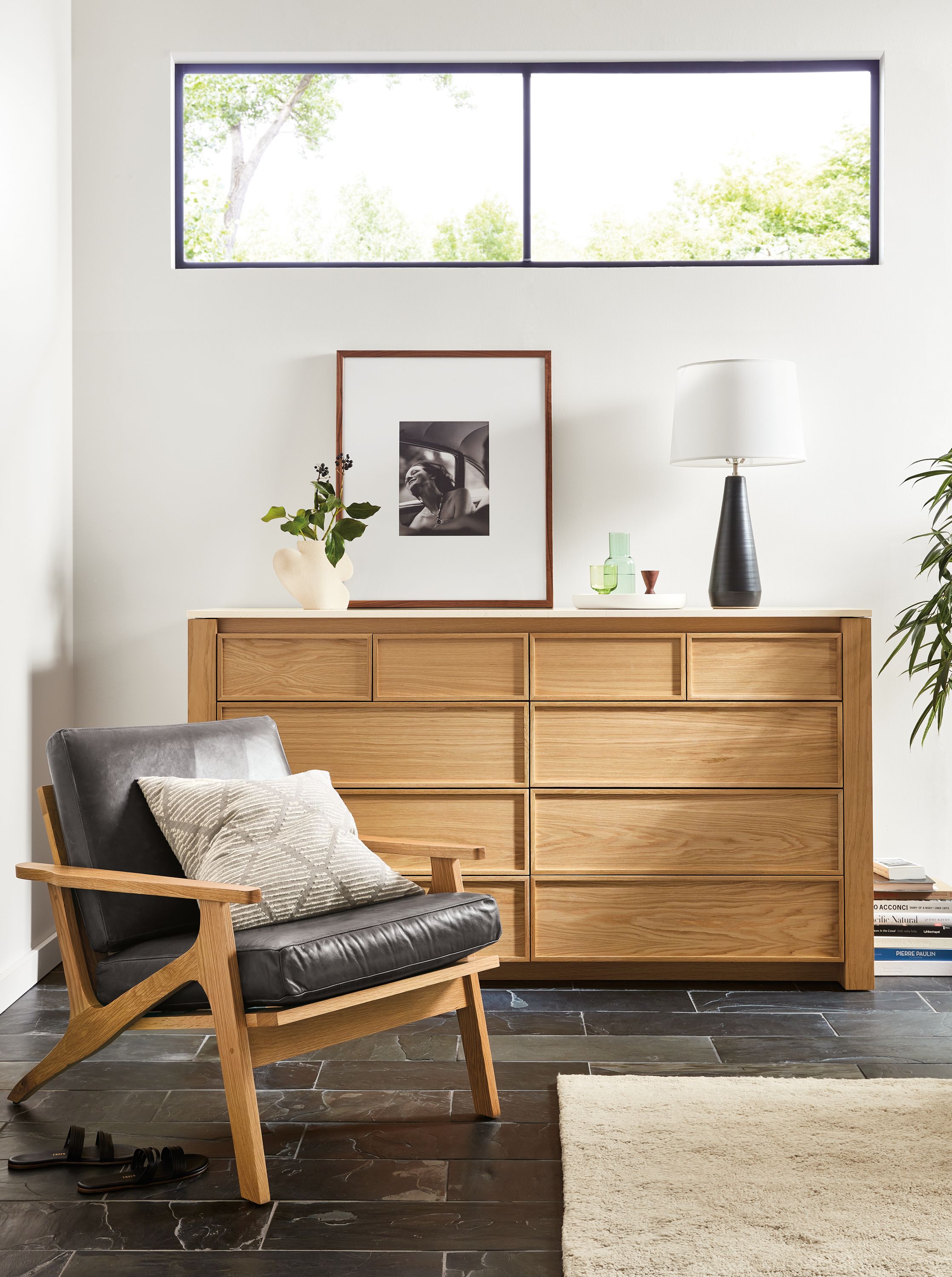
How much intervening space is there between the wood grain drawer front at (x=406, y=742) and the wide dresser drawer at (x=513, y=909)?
284 mm

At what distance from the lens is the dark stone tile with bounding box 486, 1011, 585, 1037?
2.93 m

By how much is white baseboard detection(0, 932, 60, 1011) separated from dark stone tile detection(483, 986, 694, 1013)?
127 cm

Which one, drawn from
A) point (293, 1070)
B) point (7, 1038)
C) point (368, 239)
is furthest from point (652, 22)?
point (7, 1038)

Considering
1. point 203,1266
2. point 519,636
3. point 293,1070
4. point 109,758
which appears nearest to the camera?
point 203,1266

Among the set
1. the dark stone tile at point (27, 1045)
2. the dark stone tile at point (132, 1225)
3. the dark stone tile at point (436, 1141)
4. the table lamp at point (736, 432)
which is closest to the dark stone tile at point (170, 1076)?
the dark stone tile at point (27, 1045)

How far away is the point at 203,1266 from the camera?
181 cm

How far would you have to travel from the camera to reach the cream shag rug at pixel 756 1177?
5.85 ft

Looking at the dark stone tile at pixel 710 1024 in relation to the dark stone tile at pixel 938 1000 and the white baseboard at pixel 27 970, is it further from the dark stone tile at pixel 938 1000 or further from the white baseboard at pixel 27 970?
the white baseboard at pixel 27 970

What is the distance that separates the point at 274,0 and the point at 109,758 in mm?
2774

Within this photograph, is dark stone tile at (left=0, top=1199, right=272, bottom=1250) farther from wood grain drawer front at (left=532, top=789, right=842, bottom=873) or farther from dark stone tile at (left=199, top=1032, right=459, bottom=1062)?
wood grain drawer front at (left=532, top=789, right=842, bottom=873)

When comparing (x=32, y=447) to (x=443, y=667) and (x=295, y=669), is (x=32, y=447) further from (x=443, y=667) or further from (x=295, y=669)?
(x=443, y=667)

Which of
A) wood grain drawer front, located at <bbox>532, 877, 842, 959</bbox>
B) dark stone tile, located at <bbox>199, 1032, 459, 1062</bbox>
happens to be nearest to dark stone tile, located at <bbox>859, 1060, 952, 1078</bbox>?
wood grain drawer front, located at <bbox>532, 877, 842, 959</bbox>

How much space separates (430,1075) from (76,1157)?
2.68 ft

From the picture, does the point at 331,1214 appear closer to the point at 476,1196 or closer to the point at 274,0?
the point at 476,1196
